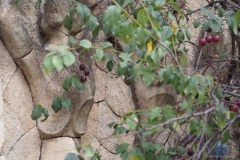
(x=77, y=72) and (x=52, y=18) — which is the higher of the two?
(x=52, y=18)

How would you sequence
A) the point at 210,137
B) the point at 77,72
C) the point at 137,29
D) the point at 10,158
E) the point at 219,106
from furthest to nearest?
the point at 77,72
the point at 10,158
the point at 210,137
the point at 137,29
the point at 219,106

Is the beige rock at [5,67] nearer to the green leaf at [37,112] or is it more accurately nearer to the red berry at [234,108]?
the green leaf at [37,112]

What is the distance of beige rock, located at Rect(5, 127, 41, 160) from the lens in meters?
2.65

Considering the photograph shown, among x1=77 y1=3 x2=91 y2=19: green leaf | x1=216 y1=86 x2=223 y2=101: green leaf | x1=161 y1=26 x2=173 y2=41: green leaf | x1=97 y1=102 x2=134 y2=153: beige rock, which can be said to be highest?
x1=161 y1=26 x2=173 y2=41: green leaf

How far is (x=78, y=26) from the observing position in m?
2.86

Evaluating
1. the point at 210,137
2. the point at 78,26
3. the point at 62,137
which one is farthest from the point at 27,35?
the point at 210,137

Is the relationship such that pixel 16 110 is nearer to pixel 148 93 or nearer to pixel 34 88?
pixel 34 88

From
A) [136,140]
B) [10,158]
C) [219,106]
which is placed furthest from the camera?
[136,140]

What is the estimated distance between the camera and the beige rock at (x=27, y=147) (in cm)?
265

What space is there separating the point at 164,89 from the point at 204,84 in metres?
1.12

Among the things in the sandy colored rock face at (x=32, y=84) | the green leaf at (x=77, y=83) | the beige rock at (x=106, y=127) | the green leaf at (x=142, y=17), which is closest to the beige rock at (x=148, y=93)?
the beige rock at (x=106, y=127)

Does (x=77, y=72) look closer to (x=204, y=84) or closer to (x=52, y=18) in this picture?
(x=52, y=18)

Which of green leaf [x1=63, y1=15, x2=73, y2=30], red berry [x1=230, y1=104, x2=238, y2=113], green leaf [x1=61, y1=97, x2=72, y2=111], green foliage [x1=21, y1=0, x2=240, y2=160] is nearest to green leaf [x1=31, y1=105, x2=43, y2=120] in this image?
green foliage [x1=21, y1=0, x2=240, y2=160]

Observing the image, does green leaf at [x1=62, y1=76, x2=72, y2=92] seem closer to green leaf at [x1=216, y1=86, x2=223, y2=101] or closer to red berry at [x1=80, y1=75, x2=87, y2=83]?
red berry at [x1=80, y1=75, x2=87, y2=83]
